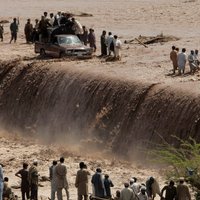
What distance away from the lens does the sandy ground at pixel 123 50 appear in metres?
29.5

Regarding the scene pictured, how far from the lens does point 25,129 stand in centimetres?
3703

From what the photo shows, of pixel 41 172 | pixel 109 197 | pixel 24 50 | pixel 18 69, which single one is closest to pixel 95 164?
pixel 41 172

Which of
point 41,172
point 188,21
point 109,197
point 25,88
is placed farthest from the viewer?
point 188,21

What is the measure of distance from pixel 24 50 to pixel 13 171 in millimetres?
14422

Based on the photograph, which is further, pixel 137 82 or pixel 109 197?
pixel 137 82

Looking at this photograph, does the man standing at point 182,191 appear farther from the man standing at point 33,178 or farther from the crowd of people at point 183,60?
the crowd of people at point 183,60

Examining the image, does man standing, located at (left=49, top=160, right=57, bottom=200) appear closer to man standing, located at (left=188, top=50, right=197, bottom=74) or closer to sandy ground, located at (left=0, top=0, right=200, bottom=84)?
sandy ground, located at (left=0, top=0, right=200, bottom=84)

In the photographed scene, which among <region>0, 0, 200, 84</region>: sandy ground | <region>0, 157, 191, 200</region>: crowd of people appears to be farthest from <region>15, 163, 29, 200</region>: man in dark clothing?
<region>0, 0, 200, 84</region>: sandy ground

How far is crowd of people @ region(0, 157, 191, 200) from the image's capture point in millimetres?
20703

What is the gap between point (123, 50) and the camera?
40.0 m

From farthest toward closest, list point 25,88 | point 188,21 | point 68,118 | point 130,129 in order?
point 188,21, point 25,88, point 68,118, point 130,129

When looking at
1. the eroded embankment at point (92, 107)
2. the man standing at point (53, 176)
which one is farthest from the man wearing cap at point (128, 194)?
the eroded embankment at point (92, 107)

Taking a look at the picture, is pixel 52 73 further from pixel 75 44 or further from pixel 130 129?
pixel 130 129

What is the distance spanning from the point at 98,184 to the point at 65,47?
16788 mm
